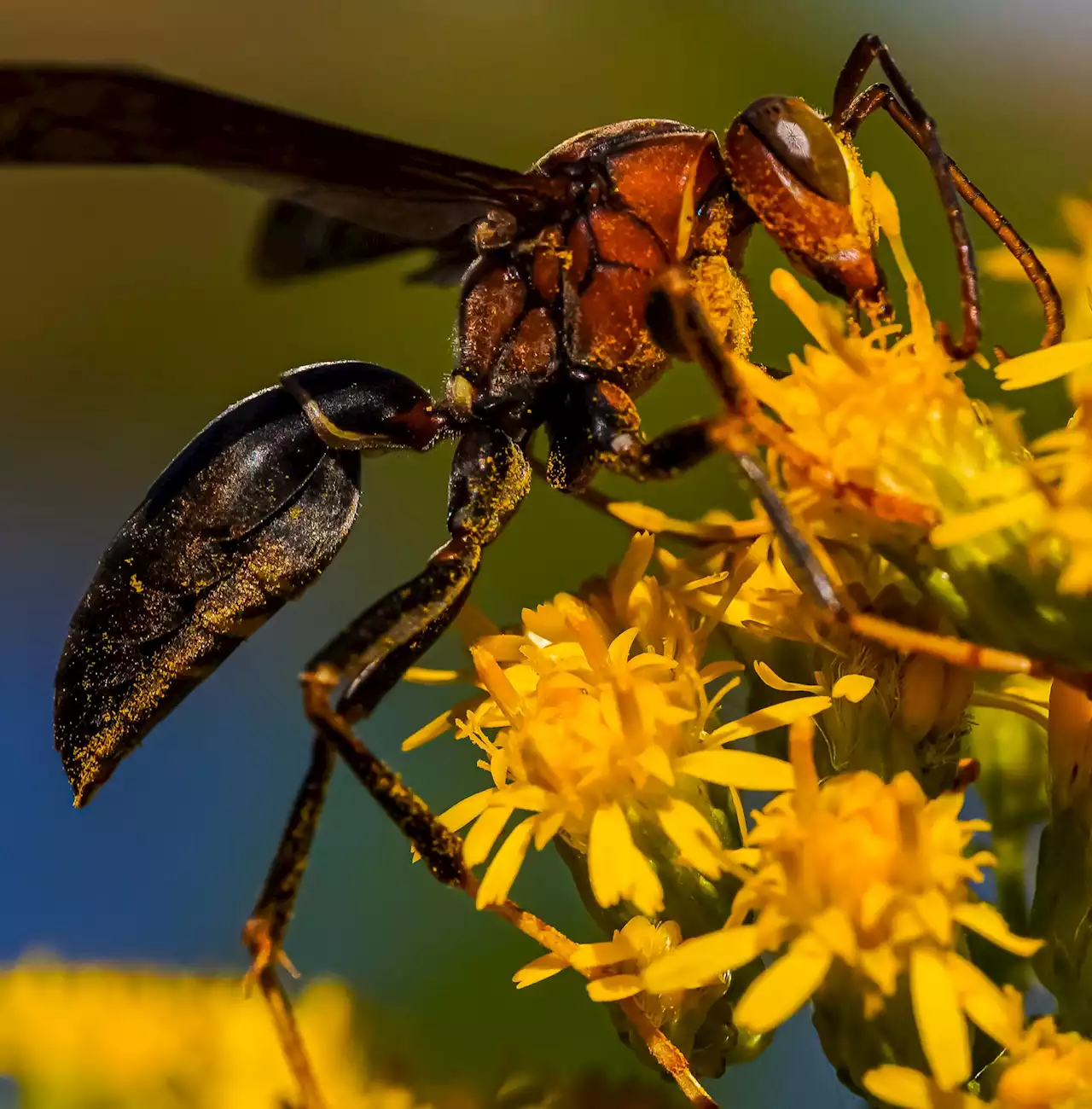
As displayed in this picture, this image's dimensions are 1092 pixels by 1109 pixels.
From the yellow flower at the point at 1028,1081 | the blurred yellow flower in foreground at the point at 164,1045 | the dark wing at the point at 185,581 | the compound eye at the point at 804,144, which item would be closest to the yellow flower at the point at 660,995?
the yellow flower at the point at 1028,1081

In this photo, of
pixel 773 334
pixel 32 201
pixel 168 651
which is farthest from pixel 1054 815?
pixel 32 201

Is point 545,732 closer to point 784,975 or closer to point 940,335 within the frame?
point 784,975

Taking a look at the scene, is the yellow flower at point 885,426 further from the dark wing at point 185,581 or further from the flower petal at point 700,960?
the dark wing at point 185,581

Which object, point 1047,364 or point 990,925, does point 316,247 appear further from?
point 990,925

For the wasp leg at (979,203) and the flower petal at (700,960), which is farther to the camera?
the wasp leg at (979,203)

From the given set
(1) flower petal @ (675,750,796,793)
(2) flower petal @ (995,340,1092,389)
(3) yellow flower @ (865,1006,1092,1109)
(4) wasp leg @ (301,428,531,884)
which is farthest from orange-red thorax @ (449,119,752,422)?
(3) yellow flower @ (865,1006,1092,1109)

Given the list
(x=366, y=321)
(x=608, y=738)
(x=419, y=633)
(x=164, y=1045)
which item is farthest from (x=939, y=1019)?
(x=366, y=321)

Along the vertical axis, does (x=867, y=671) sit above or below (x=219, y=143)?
Result: below
